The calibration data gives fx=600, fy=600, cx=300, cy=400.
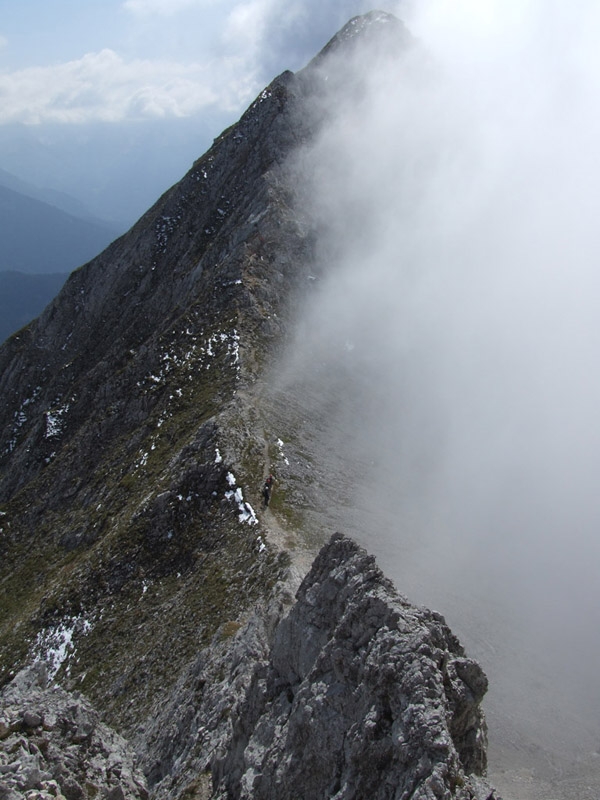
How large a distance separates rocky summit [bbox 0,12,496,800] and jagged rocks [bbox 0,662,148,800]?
0.31ft

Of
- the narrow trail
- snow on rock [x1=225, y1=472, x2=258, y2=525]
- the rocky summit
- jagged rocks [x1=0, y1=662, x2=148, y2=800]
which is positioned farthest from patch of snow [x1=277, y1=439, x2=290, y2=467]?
jagged rocks [x1=0, y1=662, x2=148, y2=800]

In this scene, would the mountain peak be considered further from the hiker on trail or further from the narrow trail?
the narrow trail

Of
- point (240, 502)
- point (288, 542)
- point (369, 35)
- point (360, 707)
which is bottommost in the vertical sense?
point (360, 707)

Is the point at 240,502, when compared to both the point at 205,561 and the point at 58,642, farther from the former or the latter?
the point at 58,642

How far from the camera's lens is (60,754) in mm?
21797

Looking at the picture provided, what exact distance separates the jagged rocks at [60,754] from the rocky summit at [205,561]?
0.31 ft

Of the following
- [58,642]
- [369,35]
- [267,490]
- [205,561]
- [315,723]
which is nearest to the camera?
[315,723]

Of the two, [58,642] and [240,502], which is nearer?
[58,642]

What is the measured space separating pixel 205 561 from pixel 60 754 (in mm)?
20193

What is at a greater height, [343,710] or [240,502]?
[240,502]

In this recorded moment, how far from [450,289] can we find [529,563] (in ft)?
219

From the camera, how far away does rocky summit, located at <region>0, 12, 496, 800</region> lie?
18.2m

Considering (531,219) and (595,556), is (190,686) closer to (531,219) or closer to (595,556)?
(595,556)

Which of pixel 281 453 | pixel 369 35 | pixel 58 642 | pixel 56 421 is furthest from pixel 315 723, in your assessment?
pixel 369 35
